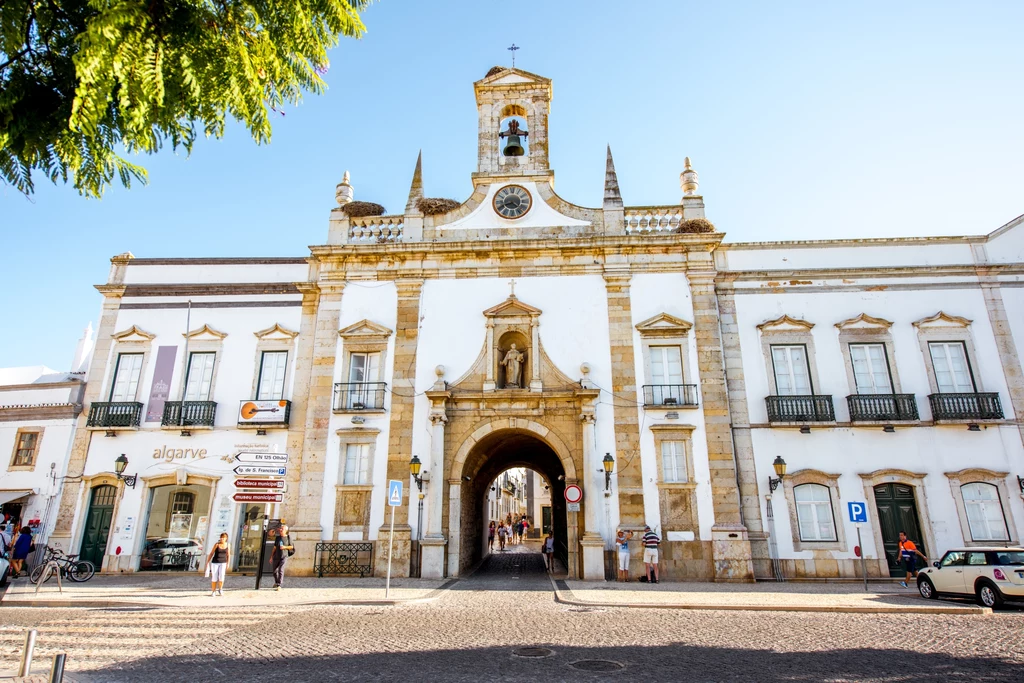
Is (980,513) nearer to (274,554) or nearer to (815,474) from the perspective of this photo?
(815,474)

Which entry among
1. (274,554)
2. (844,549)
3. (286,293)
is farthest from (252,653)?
(844,549)

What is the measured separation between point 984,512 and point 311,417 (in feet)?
62.4

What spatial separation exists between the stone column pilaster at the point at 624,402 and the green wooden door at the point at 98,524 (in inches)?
585

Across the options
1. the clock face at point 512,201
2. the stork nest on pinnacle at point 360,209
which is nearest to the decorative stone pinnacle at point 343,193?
the stork nest on pinnacle at point 360,209

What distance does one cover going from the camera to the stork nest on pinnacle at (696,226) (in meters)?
18.6

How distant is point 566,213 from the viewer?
19250 mm

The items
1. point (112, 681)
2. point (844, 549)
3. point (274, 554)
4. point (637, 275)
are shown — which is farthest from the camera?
point (637, 275)

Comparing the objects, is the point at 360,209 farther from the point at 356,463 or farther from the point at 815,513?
the point at 815,513

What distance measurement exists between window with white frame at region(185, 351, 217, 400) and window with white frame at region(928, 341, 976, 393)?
71.7 ft

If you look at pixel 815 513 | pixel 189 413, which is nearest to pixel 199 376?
pixel 189 413

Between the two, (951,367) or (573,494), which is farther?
(951,367)

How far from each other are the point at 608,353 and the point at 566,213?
492 centimetres

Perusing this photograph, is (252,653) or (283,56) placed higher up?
(283,56)

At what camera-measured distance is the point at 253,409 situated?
17906 mm
